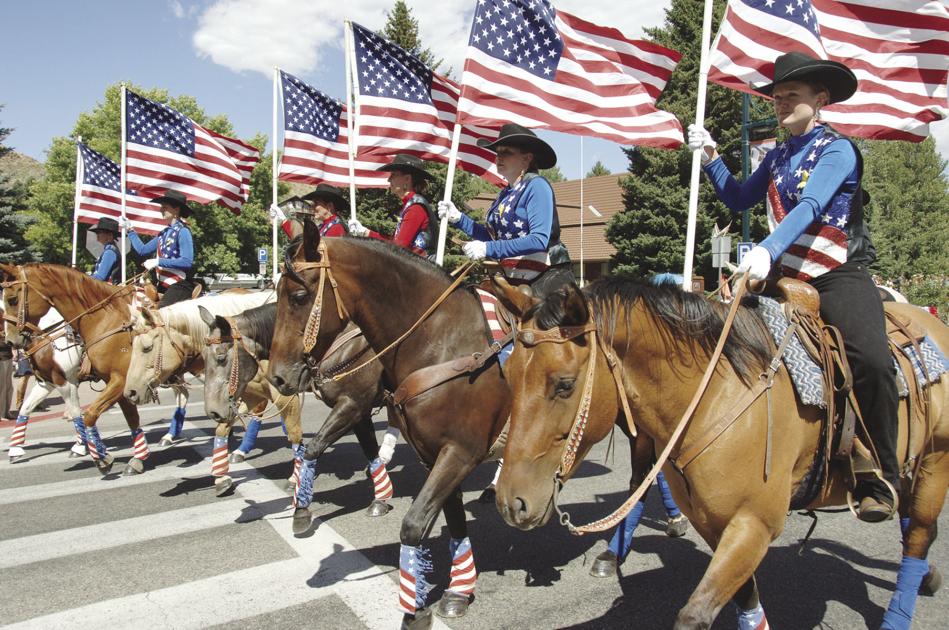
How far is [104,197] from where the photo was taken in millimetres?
12969

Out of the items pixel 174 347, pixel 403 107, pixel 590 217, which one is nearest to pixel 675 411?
pixel 403 107

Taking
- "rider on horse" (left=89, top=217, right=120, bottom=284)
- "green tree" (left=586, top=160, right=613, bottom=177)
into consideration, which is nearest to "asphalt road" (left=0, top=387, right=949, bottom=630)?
"rider on horse" (left=89, top=217, right=120, bottom=284)

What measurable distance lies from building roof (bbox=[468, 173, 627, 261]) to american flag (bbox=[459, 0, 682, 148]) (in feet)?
102

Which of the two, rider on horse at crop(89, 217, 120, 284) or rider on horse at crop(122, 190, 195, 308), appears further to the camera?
rider on horse at crop(89, 217, 120, 284)

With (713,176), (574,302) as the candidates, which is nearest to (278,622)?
(574,302)

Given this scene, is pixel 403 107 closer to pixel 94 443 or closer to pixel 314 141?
pixel 314 141

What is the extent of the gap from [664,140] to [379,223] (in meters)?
19.4

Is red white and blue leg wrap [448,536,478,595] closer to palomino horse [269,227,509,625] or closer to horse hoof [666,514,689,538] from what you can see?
palomino horse [269,227,509,625]

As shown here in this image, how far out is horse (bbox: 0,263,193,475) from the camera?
26.0 ft

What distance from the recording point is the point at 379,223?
2442 centimetres

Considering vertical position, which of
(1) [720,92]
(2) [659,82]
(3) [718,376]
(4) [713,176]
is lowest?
(3) [718,376]

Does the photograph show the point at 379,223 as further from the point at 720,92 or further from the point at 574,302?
the point at 574,302

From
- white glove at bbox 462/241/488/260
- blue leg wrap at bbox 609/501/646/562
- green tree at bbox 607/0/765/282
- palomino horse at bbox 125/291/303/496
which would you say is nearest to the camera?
white glove at bbox 462/241/488/260

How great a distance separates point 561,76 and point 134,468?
705 centimetres
